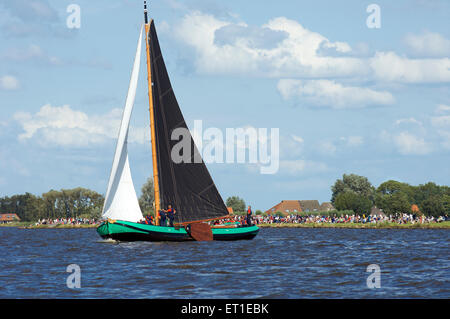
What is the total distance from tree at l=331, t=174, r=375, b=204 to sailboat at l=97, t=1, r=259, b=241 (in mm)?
120093

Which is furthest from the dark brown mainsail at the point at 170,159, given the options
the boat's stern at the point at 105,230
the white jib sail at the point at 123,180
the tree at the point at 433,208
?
the tree at the point at 433,208

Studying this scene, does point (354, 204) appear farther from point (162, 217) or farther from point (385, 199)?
point (162, 217)

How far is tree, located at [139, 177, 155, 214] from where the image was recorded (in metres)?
137

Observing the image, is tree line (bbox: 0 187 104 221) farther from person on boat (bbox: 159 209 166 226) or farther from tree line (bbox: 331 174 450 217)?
person on boat (bbox: 159 209 166 226)

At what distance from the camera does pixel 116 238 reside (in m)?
48.8

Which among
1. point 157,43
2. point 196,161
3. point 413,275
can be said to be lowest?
point 413,275

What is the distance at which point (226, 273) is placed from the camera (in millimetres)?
30672

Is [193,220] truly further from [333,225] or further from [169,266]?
[333,225]

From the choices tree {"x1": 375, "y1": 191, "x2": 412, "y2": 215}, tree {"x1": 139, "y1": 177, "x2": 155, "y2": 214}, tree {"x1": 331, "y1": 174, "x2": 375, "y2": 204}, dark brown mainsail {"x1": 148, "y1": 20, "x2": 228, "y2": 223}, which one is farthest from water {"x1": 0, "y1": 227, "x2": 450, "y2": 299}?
tree {"x1": 331, "y1": 174, "x2": 375, "y2": 204}

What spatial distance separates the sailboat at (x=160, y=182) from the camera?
4747cm

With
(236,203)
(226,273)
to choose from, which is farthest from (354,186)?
(226,273)

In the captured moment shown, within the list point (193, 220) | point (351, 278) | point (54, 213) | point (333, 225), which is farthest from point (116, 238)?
point (54, 213)
